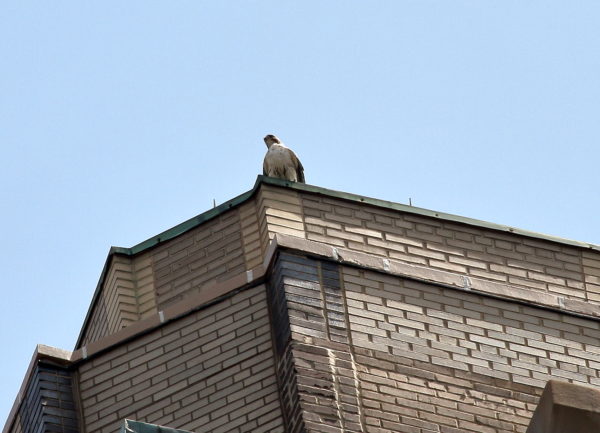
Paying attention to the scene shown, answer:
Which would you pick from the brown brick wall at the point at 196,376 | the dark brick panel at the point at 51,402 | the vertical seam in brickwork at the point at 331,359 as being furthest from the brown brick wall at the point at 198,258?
the dark brick panel at the point at 51,402

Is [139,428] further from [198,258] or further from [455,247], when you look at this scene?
[455,247]

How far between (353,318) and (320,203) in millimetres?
1615

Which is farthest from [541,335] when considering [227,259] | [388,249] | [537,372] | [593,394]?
[593,394]

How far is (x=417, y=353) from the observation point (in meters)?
21.4

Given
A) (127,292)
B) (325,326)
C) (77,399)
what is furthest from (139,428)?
(127,292)

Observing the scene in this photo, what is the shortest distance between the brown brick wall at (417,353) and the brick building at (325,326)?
19mm

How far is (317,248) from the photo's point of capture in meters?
21.7

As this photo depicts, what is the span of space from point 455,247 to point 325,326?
7.41 feet

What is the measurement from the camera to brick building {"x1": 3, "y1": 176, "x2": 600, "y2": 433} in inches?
820

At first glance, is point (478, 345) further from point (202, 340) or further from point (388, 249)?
point (202, 340)

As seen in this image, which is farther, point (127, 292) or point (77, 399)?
point (127, 292)

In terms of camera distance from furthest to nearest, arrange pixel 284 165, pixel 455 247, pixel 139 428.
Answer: pixel 284 165 → pixel 455 247 → pixel 139 428

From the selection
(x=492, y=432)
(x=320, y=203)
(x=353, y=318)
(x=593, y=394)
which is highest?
(x=320, y=203)

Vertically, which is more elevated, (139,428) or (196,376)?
(196,376)
